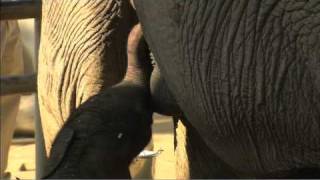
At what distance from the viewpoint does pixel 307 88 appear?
106 cm

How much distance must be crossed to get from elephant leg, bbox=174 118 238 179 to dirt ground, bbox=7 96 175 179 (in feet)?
1.58

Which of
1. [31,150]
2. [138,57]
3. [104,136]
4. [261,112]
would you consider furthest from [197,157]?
[31,150]

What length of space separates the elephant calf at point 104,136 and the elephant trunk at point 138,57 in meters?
0.06

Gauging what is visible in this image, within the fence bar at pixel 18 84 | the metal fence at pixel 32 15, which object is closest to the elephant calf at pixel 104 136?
the metal fence at pixel 32 15

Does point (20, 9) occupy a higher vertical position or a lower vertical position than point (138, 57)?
higher

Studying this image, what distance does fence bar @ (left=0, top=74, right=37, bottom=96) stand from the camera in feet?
8.00

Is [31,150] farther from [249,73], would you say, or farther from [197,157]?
[249,73]

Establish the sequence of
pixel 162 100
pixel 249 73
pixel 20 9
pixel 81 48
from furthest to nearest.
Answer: pixel 20 9
pixel 81 48
pixel 162 100
pixel 249 73

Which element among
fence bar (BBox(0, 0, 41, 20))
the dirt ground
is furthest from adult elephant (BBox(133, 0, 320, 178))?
fence bar (BBox(0, 0, 41, 20))

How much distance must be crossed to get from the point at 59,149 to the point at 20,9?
1.09m

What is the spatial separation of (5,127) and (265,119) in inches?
102

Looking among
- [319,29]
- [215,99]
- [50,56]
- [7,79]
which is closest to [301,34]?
[319,29]

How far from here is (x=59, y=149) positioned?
1.30 metres

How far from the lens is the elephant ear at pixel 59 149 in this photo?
127 centimetres
